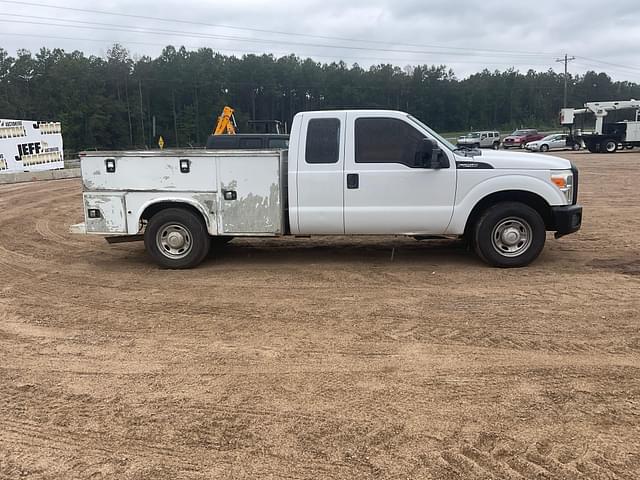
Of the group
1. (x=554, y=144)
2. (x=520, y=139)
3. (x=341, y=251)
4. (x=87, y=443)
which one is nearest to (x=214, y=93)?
(x=520, y=139)

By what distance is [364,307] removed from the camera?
20.3 feet

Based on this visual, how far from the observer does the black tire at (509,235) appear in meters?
7.60

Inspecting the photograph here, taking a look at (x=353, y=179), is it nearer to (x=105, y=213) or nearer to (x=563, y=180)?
(x=563, y=180)

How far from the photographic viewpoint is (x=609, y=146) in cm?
4091

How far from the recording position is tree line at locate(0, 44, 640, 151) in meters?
89.4

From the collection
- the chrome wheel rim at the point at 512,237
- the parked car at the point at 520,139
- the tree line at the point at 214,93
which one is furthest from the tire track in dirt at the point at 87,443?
the tree line at the point at 214,93

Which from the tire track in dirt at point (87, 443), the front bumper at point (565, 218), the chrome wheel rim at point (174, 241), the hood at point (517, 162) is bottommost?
the tire track in dirt at point (87, 443)

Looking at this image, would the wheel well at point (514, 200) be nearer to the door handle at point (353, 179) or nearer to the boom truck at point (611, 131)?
the door handle at point (353, 179)

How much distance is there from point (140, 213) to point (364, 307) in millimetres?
3573

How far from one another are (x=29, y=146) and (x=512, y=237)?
2819cm

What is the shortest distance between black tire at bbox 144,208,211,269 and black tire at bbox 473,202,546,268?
3706 millimetres

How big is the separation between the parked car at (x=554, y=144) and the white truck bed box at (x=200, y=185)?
43662 millimetres

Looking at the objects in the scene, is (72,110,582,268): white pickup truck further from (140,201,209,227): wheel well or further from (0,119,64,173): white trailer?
(0,119,64,173): white trailer

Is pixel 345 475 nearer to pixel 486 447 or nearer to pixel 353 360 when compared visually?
pixel 486 447
